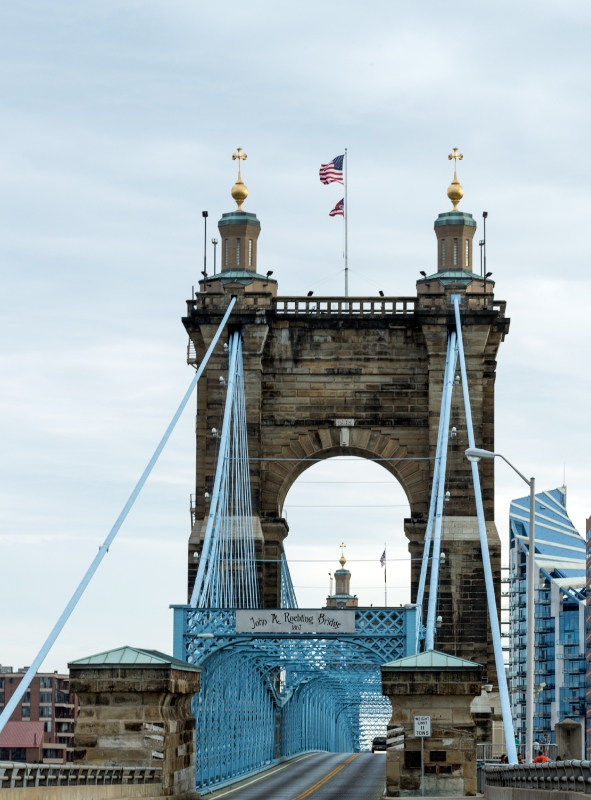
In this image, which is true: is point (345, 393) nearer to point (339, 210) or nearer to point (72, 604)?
point (339, 210)

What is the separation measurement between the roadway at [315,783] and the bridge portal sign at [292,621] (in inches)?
157

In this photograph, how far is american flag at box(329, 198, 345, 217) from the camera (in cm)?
6581

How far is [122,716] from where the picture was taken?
29000 millimetres

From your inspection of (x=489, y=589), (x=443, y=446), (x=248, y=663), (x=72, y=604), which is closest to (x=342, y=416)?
(x=443, y=446)

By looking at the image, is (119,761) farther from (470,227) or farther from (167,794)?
(470,227)

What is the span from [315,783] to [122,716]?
69.5 ft

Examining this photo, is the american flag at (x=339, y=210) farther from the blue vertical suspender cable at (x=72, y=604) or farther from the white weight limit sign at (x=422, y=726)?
the white weight limit sign at (x=422, y=726)

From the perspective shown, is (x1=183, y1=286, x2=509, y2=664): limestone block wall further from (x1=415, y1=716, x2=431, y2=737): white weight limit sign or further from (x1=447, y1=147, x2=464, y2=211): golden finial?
(x1=415, y1=716, x2=431, y2=737): white weight limit sign

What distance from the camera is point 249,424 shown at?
62.4 metres

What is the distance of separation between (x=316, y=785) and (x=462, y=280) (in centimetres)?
2172

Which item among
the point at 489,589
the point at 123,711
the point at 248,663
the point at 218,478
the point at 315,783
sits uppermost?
the point at 218,478

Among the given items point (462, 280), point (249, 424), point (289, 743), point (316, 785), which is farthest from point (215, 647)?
point (289, 743)

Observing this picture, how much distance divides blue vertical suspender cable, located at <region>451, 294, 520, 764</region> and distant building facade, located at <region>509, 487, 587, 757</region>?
338ft

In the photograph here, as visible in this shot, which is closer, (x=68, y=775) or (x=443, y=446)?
(x=68, y=775)
